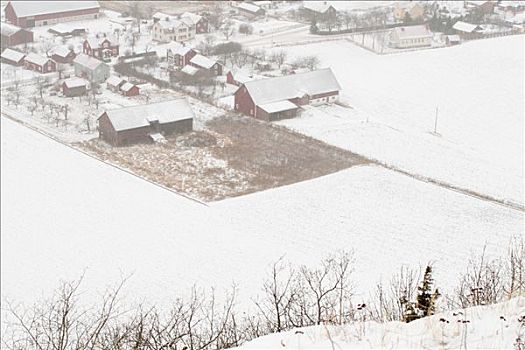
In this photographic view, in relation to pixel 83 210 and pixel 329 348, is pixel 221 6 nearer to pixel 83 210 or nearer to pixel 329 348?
pixel 83 210

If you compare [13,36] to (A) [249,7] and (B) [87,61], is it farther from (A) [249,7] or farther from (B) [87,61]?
(A) [249,7]

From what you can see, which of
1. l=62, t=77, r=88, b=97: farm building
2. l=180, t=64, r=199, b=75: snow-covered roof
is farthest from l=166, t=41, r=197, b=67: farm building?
l=62, t=77, r=88, b=97: farm building

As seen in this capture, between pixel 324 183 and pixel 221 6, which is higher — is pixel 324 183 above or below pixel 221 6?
below

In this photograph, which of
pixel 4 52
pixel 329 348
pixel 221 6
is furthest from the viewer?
pixel 221 6

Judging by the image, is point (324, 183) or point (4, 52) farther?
point (4, 52)

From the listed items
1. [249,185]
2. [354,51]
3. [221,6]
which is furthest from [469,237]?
[221,6]

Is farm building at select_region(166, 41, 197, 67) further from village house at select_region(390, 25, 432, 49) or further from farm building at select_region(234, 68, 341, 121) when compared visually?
village house at select_region(390, 25, 432, 49)

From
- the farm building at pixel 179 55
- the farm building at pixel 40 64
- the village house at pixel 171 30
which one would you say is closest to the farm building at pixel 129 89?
the farm building at pixel 179 55
